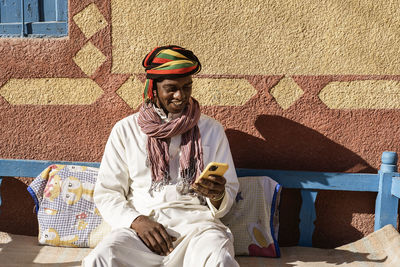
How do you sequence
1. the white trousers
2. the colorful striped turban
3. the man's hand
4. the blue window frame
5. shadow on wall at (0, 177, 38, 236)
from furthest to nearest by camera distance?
shadow on wall at (0, 177, 38, 236) → the blue window frame → the colorful striped turban → the man's hand → the white trousers

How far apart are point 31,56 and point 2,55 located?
0.79 feet

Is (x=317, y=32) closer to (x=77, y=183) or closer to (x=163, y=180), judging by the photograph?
(x=163, y=180)

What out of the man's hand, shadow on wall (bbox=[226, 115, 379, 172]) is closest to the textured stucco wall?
shadow on wall (bbox=[226, 115, 379, 172])

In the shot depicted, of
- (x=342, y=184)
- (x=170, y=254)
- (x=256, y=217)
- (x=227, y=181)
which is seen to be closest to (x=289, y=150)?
(x=342, y=184)

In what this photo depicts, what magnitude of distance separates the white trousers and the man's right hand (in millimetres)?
27

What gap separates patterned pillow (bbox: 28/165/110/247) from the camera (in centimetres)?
327

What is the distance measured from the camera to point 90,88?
3516mm

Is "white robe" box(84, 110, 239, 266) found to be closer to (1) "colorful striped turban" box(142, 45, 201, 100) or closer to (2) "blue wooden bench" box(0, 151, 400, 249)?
(1) "colorful striped turban" box(142, 45, 201, 100)

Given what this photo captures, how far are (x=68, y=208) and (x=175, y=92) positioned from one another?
48.2 inches

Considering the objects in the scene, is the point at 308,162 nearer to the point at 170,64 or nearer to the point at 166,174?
the point at 166,174

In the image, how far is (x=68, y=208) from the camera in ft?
10.9

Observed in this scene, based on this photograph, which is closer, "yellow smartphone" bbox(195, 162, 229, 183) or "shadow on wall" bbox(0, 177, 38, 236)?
"yellow smartphone" bbox(195, 162, 229, 183)

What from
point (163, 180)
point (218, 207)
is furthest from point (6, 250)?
point (218, 207)

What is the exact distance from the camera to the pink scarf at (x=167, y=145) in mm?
2832
